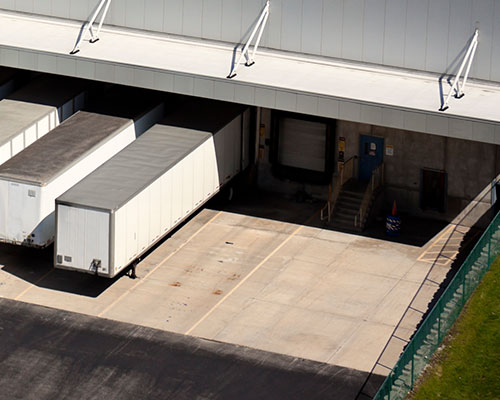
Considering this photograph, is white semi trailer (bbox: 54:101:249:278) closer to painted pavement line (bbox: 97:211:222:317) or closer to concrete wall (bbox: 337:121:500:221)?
painted pavement line (bbox: 97:211:222:317)

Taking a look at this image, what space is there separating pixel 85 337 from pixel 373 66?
1481 cm

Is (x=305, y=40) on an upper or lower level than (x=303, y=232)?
upper

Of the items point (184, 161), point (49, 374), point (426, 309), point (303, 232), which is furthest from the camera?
point (303, 232)

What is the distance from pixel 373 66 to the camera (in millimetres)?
46344

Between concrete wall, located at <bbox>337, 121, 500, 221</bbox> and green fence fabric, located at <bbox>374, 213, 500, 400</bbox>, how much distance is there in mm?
4243

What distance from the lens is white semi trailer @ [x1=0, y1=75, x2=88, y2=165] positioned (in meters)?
45.2

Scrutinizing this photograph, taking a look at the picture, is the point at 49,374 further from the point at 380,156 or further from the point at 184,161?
the point at 380,156

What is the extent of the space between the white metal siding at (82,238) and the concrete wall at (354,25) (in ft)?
37.0

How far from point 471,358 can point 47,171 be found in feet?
49.8

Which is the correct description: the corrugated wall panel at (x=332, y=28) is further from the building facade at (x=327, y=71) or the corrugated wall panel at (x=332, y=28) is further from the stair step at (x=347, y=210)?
the stair step at (x=347, y=210)

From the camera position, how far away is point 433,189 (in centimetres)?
4819

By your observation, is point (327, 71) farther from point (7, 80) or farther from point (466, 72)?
point (7, 80)

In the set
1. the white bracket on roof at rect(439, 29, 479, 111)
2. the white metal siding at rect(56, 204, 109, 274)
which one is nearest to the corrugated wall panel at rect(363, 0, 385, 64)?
the white bracket on roof at rect(439, 29, 479, 111)

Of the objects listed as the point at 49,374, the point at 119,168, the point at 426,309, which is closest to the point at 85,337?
the point at 49,374
